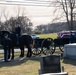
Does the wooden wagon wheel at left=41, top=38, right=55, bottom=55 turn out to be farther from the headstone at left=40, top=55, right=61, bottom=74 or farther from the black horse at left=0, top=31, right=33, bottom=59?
the headstone at left=40, top=55, right=61, bottom=74

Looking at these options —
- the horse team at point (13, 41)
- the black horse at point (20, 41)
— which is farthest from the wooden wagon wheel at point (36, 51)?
the black horse at point (20, 41)

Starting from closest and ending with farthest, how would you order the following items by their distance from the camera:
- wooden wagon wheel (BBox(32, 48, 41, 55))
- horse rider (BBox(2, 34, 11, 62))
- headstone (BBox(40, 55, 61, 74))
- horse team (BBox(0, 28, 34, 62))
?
headstone (BBox(40, 55, 61, 74)) → horse rider (BBox(2, 34, 11, 62)) → horse team (BBox(0, 28, 34, 62)) → wooden wagon wheel (BBox(32, 48, 41, 55))

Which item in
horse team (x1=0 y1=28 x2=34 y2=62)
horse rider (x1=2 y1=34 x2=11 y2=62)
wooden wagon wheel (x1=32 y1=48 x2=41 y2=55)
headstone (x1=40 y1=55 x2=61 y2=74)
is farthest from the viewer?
wooden wagon wheel (x1=32 y1=48 x2=41 y2=55)

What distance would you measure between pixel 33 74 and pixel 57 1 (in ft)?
108

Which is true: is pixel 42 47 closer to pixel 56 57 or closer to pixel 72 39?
pixel 72 39

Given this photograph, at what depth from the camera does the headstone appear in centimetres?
988

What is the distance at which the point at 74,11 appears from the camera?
4359 centimetres

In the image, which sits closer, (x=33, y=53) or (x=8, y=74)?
(x=8, y=74)

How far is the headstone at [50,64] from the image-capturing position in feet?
32.4

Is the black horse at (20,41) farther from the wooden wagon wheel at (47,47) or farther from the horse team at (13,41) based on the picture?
the wooden wagon wheel at (47,47)

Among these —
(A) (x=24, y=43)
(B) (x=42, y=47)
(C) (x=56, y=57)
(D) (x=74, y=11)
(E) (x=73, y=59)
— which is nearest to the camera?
(C) (x=56, y=57)

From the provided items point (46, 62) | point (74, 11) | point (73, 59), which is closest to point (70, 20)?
point (74, 11)

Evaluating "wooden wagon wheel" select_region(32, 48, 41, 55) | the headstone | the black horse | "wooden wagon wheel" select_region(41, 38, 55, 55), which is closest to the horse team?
the black horse

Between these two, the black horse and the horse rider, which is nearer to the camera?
the horse rider
